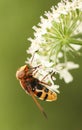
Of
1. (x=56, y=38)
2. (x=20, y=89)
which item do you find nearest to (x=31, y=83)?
(x=56, y=38)

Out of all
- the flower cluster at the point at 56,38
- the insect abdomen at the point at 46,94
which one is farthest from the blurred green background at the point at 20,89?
the insect abdomen at the point at 46,94

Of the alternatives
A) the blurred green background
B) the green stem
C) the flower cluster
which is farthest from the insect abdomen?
the blurred green background

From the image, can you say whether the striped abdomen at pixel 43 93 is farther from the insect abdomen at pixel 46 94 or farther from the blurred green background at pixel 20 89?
the blurred green background at pixel 20 89

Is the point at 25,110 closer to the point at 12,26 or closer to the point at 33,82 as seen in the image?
the point at 12,26

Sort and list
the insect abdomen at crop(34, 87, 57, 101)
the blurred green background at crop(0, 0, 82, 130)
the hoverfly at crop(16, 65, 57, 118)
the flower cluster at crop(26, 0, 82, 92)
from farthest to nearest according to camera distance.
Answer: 1. the blurred green background at crop(0, 0, 82, 130)
2. the flower cluster at crop(26, 0, 82, 92)
3. the hoverfly at crop(16, 65, 57, 118)
4. the insect abdomen at crop(34, 87, 57, 101)

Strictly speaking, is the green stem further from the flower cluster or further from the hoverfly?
the hoverfly
